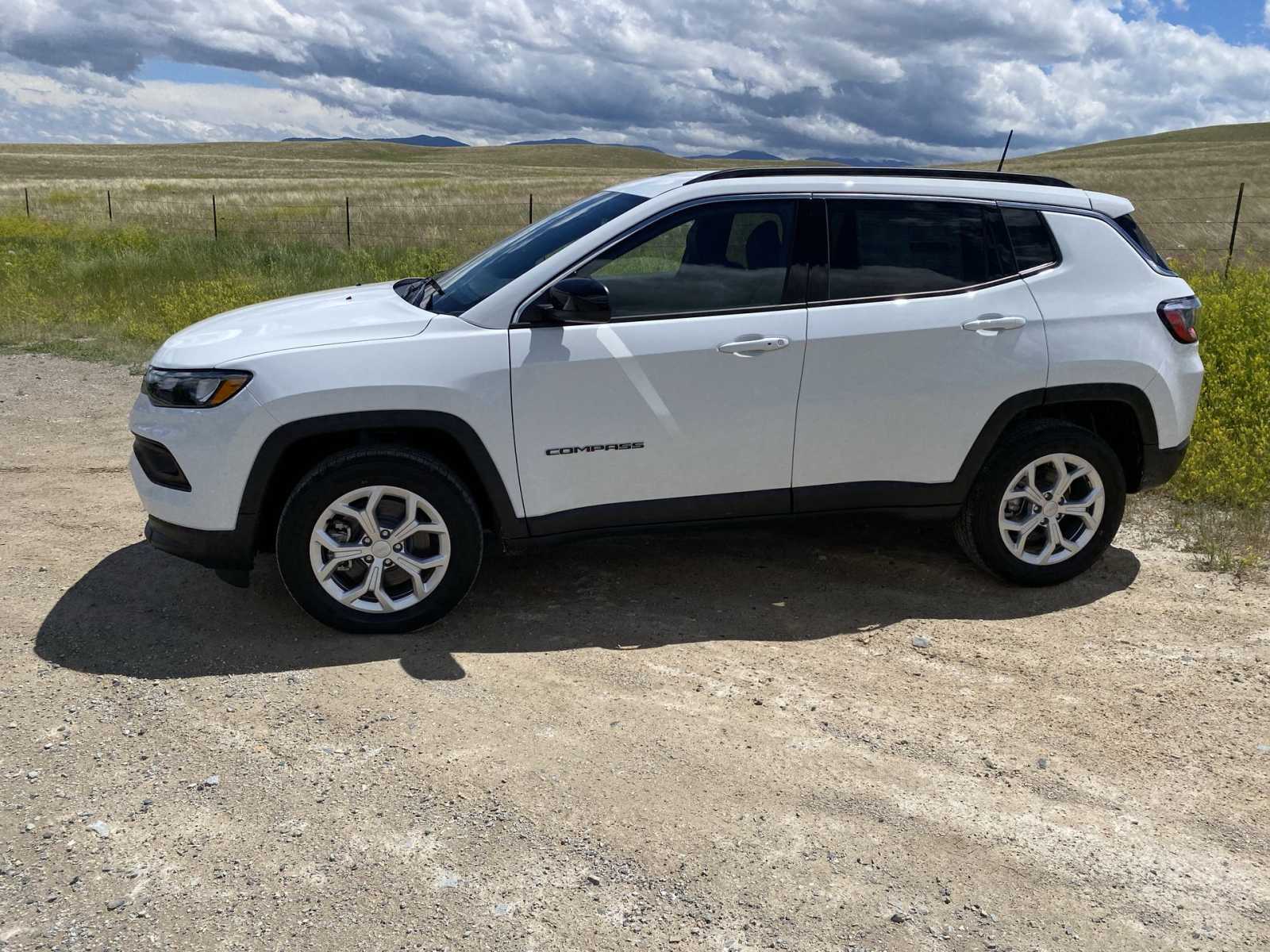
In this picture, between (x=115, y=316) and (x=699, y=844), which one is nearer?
(x=699, y=844)

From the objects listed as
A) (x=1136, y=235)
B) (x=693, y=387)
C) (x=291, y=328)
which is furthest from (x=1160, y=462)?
(x=291, y=328)

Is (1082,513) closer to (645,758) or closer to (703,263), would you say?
(703,263)

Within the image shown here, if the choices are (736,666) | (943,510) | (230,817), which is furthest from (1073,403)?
(230,817)

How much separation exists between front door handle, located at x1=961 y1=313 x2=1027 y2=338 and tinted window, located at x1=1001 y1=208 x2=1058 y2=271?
0.28 metres

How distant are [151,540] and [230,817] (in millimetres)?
1542

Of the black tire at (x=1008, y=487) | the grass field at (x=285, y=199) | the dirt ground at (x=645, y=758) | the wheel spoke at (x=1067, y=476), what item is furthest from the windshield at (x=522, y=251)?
the grass field at (x=285, y=199)

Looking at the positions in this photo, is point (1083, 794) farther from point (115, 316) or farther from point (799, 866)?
point (115, 316)

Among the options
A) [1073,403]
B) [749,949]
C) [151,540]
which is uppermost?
[1073,403]

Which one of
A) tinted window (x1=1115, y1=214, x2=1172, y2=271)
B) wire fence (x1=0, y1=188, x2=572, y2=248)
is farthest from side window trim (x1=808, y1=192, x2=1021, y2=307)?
wire fence (x1=0, y1=188, x2=572, y2=248)

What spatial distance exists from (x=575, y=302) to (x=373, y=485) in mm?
1059

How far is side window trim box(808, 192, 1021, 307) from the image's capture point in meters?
4.44

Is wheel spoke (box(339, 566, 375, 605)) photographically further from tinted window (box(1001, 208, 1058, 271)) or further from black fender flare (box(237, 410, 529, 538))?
tinted window (box(1001, 208, 1058, 271))

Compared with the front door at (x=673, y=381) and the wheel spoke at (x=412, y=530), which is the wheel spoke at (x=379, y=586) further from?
the front door at (x=673, y=381)

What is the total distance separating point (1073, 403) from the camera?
15.9ft
